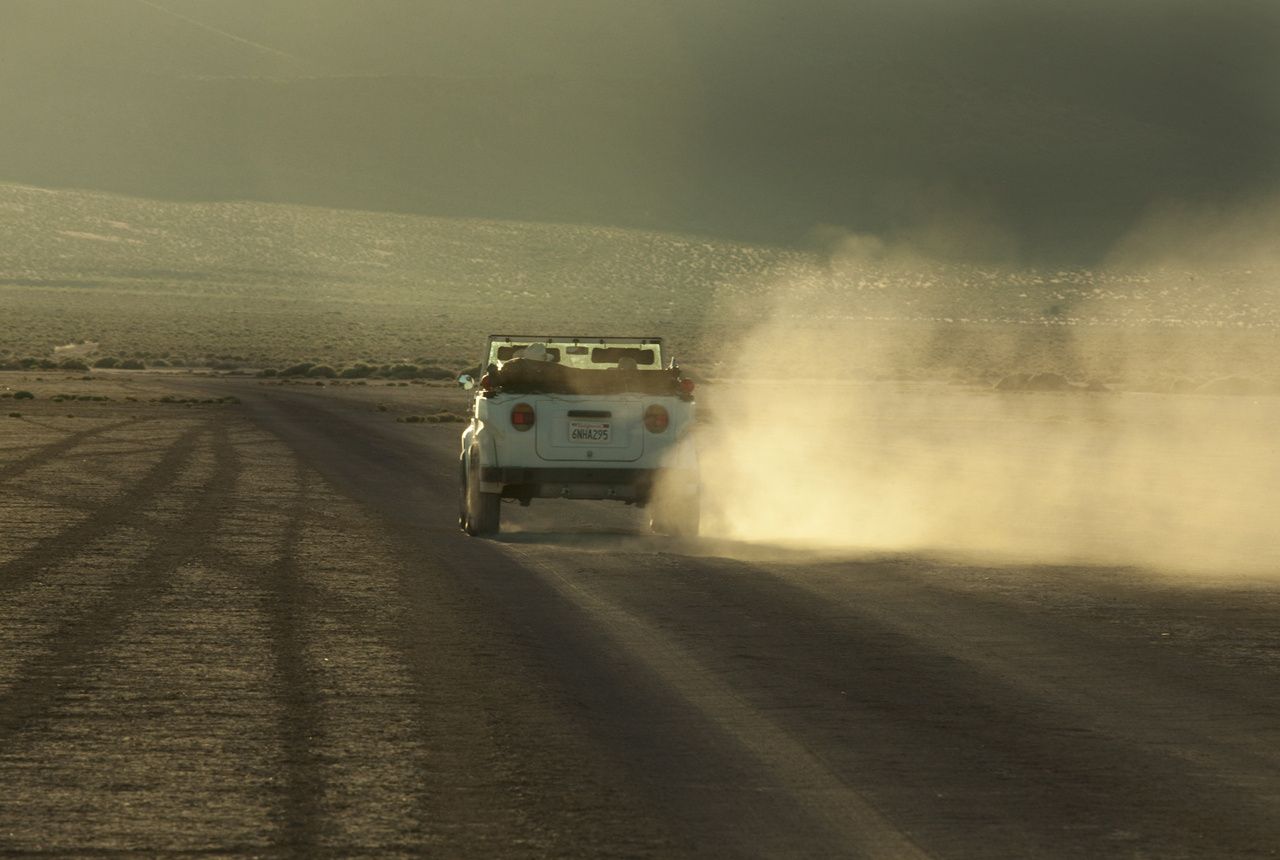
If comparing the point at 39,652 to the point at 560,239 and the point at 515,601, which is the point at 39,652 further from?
the point at 560,239

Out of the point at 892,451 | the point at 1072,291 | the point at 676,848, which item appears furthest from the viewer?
the point at 1072,291

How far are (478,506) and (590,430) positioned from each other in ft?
4.25

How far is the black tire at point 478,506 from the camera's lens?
18.0 m

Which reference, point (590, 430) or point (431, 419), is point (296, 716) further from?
point (431, 419)

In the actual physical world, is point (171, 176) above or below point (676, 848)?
above

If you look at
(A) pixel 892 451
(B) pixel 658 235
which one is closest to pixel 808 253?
(B) pixel 658 235

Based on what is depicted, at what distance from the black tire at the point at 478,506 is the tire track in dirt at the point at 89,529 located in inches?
128

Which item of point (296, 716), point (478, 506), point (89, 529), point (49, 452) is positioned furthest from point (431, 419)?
point (296, 716)

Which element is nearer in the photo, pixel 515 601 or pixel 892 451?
pixel 515 601

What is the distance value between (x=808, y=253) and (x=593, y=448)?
15527 cm

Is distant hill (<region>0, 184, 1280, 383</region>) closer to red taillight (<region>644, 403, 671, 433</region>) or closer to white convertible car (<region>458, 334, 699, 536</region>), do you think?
white convertible car (<region>458, 334, 699, 536</region>)

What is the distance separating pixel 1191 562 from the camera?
17.0m

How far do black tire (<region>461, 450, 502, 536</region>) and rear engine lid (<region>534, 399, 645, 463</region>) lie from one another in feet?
2.43

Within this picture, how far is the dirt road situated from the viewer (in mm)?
7191
